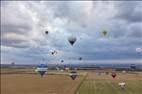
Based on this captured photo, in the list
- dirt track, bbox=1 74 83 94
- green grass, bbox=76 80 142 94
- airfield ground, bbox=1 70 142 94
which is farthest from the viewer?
dirt track, bbox=1 74 83 94

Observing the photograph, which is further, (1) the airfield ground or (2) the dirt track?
(2) the dirt track

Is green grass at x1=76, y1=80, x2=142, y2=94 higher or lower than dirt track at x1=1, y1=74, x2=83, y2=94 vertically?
lower

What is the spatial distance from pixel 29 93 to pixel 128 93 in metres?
15.1

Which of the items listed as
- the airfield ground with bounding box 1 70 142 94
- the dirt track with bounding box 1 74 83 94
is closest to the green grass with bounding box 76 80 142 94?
the airfield ground with bounding box 1 70 142 94

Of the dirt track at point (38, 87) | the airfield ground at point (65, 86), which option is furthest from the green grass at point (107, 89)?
the dirt track at point (38, 87)

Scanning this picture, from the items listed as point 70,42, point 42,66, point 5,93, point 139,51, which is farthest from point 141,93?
point 5,93

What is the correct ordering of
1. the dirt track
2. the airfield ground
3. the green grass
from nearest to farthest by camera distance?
the green grass
the airfield ground
the dirt track

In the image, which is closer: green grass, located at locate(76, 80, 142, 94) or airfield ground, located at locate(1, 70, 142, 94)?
green grass, located at locate(76, 80, 142, 94)

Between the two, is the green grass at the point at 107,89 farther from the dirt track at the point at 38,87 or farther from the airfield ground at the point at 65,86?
the dirt track at the point at 38,87

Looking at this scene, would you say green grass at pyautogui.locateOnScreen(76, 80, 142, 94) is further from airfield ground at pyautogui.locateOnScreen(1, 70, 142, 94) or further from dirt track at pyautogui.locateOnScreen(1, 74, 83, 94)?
dirt track at pyautogui.locateOnScreen(1, 74, 83, 94)

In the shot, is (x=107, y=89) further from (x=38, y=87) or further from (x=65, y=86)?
(x=38, y=87)

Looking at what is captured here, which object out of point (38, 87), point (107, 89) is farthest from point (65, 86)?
point (107, 89)

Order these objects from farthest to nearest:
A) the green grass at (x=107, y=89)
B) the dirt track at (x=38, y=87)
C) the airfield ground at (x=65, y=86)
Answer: the dirt track at (x=38, y=87) < the airfield ground at (x=65, y=86) < the green grass at (x=107, y=89)

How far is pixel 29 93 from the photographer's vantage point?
50.2 metres
